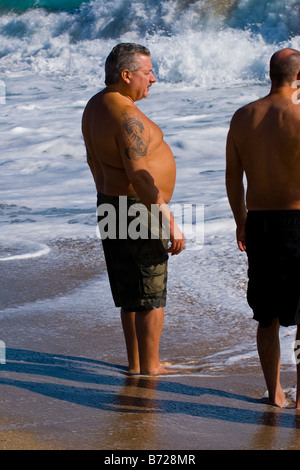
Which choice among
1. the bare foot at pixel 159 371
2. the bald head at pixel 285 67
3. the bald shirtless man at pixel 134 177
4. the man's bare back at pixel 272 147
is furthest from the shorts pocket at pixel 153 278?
the bald head at pixel 285 67

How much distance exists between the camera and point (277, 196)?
120 inches

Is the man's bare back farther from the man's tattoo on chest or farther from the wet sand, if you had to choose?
the wet sand

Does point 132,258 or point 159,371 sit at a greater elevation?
point 132,258

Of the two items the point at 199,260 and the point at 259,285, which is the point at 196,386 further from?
the point at 199,260

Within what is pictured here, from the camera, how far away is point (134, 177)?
10.8 feet

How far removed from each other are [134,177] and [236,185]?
1.53 feet

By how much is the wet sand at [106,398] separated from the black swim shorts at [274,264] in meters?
0.44

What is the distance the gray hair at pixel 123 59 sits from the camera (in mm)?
3410

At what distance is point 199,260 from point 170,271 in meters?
0.32

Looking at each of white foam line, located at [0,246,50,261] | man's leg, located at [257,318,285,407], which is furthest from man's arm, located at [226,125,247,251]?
white foam line, located at [0,246,50,261]

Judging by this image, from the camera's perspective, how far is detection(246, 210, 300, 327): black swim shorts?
3.02 m

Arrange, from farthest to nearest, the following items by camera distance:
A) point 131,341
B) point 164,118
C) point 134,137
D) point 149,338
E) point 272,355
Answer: point 164,118 → point 131,341 → point 149,338 → point 134,137 → point 272,355

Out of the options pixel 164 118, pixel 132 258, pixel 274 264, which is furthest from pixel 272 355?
pixel 164 118

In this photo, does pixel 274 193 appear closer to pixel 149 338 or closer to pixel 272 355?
pixel 272 355
